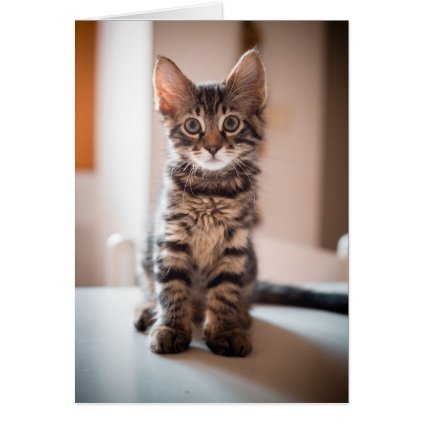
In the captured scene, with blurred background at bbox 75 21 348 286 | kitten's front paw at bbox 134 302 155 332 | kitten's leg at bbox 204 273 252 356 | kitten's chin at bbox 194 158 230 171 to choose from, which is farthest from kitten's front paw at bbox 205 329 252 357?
kitten's chin at bbox 194 158 230 171

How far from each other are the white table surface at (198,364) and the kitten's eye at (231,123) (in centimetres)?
62

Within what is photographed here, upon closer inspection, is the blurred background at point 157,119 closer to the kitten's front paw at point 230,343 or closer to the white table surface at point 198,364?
the white table surface at point 198,364

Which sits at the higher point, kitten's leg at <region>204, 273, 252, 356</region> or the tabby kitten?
the tabby kitten

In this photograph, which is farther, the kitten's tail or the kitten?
the kitten's tail

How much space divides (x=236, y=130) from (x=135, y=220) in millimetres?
419

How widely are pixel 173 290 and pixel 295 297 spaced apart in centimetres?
50

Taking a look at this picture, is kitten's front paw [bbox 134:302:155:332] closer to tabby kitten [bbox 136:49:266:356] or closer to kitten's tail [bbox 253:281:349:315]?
tabby kitten [bbox 136:49:266:356]

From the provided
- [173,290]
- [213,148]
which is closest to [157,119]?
[213,148]

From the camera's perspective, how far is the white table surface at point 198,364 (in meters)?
1.40

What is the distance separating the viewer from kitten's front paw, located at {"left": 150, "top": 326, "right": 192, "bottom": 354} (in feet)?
4.76
